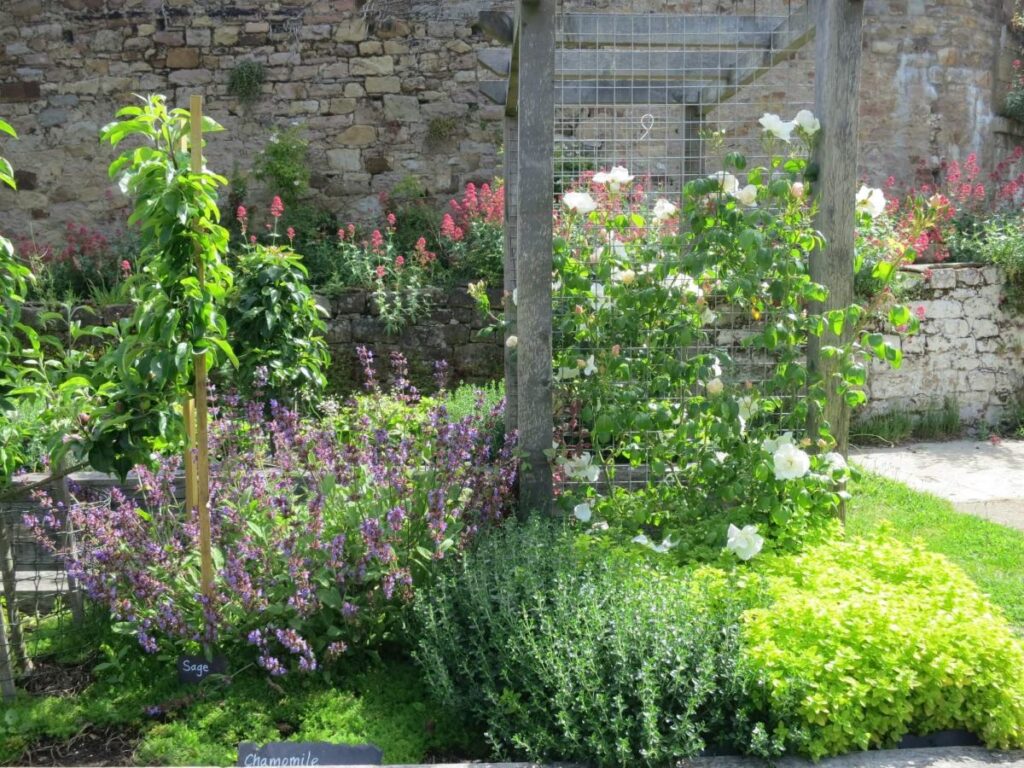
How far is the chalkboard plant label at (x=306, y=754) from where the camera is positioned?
2812 millimetres

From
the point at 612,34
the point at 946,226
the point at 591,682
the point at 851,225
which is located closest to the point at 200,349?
the point at 591,682

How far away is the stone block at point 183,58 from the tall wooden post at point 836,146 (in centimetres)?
788

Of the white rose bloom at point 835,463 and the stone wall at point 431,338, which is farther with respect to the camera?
the stone wall at point 431,338

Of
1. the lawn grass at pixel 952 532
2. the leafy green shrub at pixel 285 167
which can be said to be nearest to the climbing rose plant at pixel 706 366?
the lawn grass at pixel 952 532

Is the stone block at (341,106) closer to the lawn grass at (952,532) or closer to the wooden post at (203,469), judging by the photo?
the lawn grass at (952,532)

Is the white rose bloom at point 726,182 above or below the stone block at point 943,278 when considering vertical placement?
above

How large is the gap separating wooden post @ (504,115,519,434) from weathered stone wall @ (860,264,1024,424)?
3478mm

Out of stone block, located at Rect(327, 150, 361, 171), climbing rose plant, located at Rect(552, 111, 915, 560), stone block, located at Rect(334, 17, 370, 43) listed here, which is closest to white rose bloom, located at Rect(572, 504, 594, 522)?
climbing rose plant, located at Rect(552, 111, 915, 560)

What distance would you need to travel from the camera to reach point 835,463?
366 centimetres

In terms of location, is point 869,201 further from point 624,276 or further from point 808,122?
point 624,276

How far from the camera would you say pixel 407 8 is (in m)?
9.97

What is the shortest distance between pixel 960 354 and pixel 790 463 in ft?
15.7

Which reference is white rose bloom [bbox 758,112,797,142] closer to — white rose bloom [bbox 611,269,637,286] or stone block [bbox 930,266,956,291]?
white rose bloom [bbox 611,269,637,286]

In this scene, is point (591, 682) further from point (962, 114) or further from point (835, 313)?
Answer: point (962, 114)
